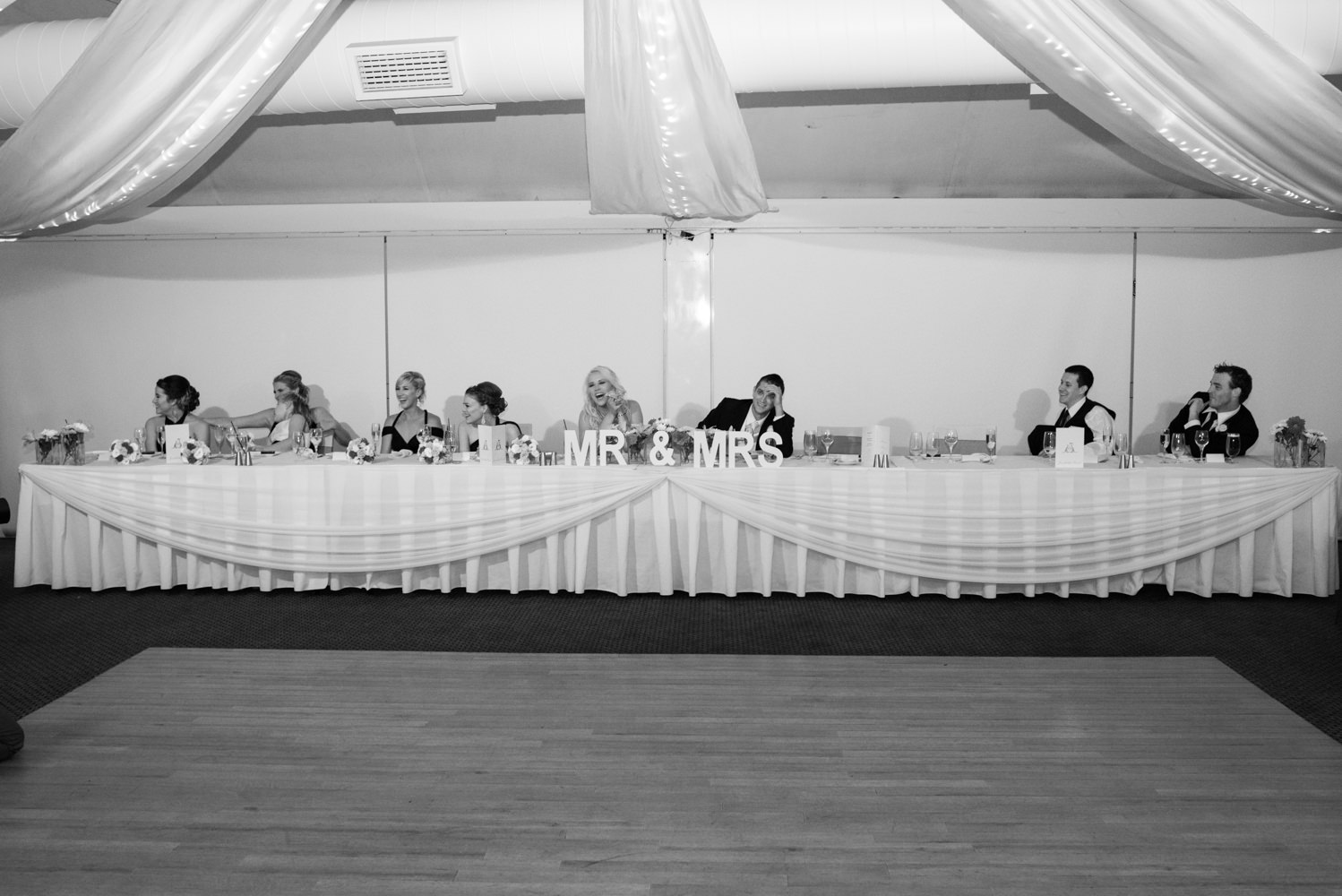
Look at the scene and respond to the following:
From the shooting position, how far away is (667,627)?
13.9 feet

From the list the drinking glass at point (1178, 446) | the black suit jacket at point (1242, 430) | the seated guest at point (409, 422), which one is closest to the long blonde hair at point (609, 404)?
the seated guest at point (409, 422)

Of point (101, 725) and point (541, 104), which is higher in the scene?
point (541, 104)

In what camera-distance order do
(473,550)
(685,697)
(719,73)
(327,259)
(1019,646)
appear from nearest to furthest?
(685,697)
(719,73)
(1019,646)
(473,550)
(327,259)

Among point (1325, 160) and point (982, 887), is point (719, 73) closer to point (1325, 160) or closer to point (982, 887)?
point (1325, 160)

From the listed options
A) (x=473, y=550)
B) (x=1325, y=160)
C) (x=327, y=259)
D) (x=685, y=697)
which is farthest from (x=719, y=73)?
(x=327, y=259)

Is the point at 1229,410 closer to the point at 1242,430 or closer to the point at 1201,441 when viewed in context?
the point at 1242,430

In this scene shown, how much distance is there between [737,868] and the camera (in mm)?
2041

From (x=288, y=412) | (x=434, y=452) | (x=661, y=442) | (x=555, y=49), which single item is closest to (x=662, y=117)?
(x=555, y=49)

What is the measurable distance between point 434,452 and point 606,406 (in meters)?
1.03

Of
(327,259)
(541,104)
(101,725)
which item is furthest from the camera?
→ (327,259)

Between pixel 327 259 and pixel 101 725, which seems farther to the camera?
pixel 327 259

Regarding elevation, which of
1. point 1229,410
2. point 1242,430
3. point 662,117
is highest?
point 662,117

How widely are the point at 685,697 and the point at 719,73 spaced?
2.09m

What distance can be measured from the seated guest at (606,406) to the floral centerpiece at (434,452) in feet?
2.77
